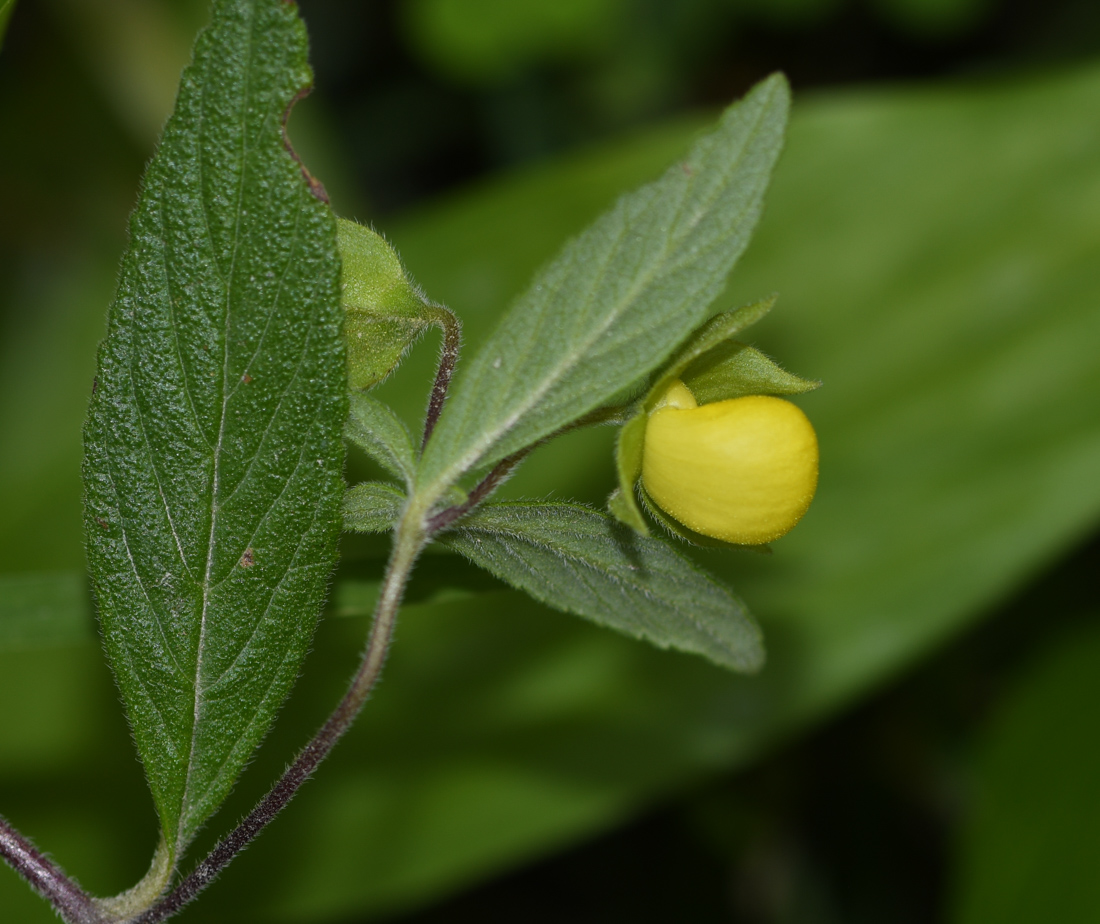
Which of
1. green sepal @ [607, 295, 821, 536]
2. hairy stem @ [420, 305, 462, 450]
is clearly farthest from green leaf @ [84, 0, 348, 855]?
green sepal @ [607, 295, 821, 536]

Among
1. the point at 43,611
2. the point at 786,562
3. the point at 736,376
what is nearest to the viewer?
the point at 736,376

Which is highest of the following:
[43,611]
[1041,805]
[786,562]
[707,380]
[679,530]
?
[707,380]

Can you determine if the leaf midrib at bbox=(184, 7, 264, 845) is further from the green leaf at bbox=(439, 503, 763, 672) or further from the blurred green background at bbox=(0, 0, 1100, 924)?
the blurred green background at bbox=(0, 0, 1100, 924)

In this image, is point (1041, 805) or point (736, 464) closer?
point (736, 464)

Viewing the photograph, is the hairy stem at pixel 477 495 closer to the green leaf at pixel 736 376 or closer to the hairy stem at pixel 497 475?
the hairy stem at pixel 497 475

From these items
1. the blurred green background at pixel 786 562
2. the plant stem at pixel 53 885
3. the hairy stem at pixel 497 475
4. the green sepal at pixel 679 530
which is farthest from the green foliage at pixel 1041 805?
the plant stem at pixel 53 885

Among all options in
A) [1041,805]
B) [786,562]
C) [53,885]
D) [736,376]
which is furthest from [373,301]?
[1041,805]

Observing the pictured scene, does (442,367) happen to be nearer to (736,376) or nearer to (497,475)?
(497,475)
